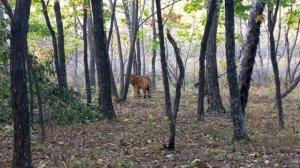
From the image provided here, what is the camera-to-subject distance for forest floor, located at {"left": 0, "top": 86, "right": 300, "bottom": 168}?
8.84 metres

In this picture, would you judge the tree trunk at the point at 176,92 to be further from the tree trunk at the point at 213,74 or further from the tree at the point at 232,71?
the tree trunk at the point at 213,74

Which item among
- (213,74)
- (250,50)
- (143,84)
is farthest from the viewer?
(143,84)

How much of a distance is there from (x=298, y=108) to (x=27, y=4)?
1363cm

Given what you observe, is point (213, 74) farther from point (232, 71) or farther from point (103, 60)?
point (232, 71)

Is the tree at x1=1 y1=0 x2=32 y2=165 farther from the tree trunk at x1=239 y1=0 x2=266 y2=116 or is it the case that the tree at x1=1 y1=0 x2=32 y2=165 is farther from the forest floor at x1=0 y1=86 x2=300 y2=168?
the tree trunk at x1=239 y1=0 x2=266 y2=116

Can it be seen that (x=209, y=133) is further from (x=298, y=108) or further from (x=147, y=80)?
(x=147, y=80)

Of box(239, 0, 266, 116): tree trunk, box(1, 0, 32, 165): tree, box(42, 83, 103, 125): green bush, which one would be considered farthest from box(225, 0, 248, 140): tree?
box(42, 83, 103, 125): green bush

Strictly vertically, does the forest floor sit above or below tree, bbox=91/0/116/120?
below

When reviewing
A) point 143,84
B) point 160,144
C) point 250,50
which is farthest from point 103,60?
point 143,84

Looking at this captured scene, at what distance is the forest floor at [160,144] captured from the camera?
884 centimetres

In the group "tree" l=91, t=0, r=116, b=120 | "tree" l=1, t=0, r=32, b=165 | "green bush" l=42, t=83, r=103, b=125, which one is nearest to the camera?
"tree" l=1, t=0, r=32, b=165

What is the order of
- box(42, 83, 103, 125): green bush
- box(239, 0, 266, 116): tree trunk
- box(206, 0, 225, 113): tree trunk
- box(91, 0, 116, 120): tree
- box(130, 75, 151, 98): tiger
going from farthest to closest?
box(130, 75, 151, 98): tiger, box(206, 0, 225, 113): tree trunk, box(42, 83, 103, 125): green bush, box(91, 0, 116, 120): tree, box(239, 0, 266, 116): tree trunk

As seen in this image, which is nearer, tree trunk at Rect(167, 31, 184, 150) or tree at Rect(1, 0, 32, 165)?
tree at Rect(1, 0, 32, 165)

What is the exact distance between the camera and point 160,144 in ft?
34.7
